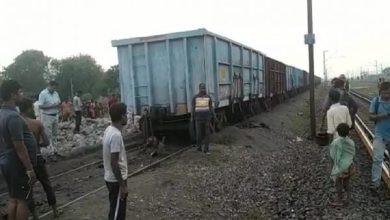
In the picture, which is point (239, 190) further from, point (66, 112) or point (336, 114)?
point (66, 112)

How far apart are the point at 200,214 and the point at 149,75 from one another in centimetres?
673

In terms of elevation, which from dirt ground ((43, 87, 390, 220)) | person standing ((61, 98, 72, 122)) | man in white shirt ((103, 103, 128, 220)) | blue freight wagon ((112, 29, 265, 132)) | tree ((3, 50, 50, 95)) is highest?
tree ((3, 50, 50, 95))

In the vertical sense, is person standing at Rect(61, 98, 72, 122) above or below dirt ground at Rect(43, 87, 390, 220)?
above

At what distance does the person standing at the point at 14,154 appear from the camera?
5.48 meters

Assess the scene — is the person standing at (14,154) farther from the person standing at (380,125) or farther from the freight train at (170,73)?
the freight train at (170,73)

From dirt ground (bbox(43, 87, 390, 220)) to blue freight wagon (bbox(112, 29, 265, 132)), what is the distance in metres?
1.61

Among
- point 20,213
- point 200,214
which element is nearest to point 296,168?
point 200,214

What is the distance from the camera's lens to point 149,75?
537 inches

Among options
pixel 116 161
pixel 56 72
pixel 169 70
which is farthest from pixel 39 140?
pixel 56 72

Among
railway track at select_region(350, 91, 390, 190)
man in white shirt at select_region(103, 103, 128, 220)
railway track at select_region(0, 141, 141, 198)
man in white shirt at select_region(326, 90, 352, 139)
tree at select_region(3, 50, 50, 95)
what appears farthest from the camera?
tree at select_region(3, 50, 50, 95)

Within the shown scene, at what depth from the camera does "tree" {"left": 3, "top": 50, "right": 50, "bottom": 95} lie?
8938cm

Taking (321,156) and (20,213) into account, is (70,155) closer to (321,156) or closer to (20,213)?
(321,156)

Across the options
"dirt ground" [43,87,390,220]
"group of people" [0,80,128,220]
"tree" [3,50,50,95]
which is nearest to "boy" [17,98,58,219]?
"dirt ground" [43,87,390,220]

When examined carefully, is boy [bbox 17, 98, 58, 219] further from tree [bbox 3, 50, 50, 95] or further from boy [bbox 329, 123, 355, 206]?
tree [bbox 3, 50, 50, 95]
